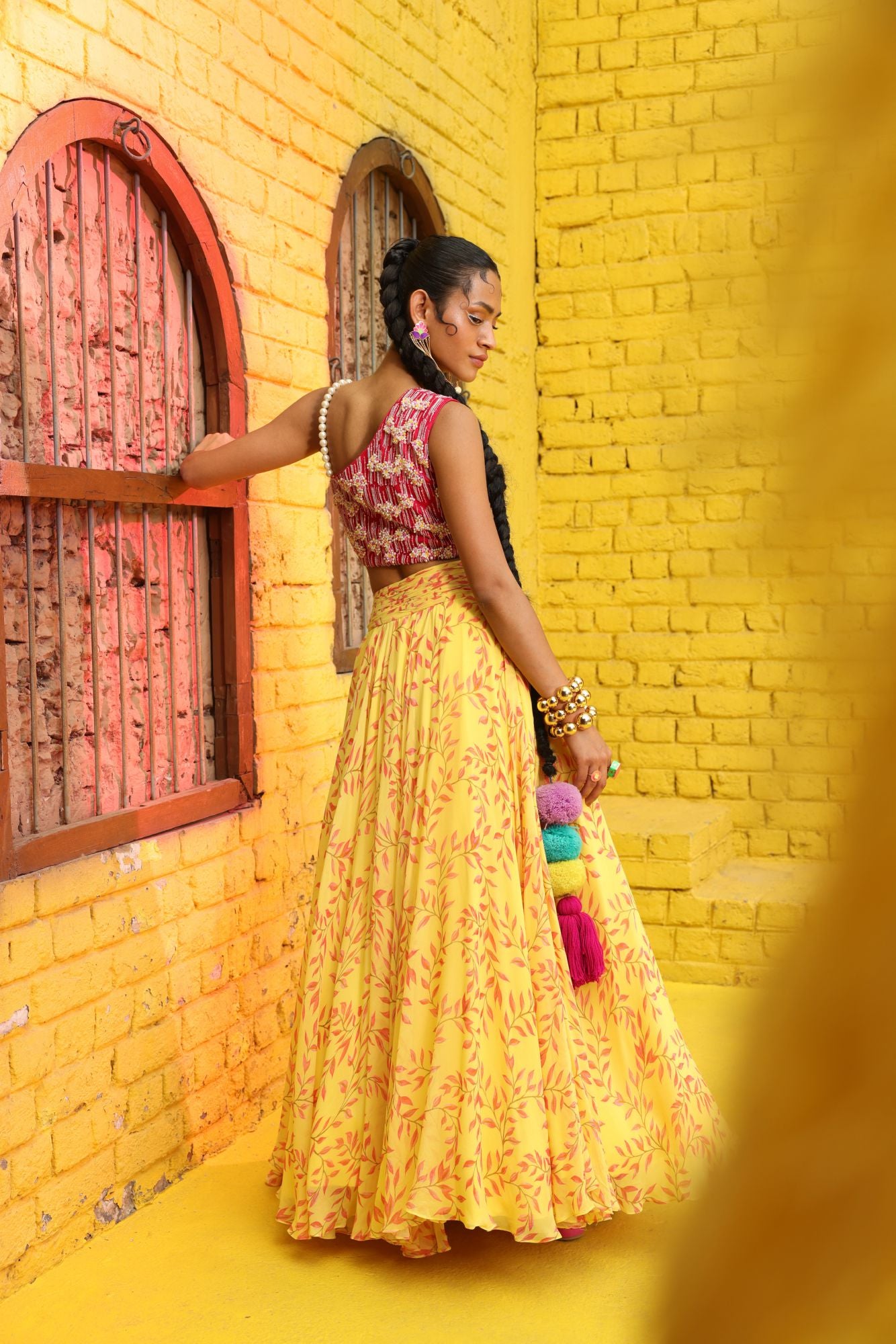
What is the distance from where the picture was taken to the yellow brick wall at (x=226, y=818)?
239cm

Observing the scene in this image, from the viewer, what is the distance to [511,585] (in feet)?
7.80

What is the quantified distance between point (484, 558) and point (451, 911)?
615 millimetres

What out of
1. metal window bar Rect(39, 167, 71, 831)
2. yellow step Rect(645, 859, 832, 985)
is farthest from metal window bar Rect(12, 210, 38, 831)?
yellow step Rect(645, 859, 832, 985)

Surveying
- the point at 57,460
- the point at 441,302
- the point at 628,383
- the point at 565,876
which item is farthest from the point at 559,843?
the point at 628,383

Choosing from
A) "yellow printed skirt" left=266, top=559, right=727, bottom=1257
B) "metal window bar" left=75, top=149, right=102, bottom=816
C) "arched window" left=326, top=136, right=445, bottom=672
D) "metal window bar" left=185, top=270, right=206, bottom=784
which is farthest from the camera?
"arched window" left=326, top=136, right=445, bottom=672

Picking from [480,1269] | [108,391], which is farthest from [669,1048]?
[108,391]

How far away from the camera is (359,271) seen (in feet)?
12.8

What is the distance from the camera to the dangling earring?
249 cm

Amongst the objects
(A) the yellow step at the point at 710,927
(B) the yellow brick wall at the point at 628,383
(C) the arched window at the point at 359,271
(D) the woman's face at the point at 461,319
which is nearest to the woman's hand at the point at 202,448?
(D) the woman's face at the point at 461,319

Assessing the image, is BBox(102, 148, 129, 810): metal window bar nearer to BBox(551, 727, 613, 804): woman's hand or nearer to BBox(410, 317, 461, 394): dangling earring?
BBox(410, 317, 461, 394): dangling earring

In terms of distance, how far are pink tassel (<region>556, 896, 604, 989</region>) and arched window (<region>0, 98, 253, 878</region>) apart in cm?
88

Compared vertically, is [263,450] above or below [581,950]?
above

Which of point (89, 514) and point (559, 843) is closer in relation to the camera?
point (559, 843)

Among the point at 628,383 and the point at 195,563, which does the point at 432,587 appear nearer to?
the point at 195,563
